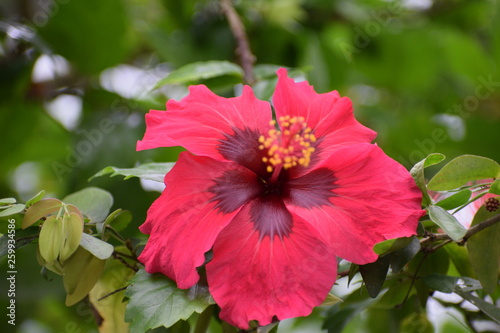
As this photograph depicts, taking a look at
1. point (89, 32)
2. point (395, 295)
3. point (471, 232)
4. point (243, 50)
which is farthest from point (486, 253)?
point (89, 32)

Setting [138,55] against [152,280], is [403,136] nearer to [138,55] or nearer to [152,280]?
[138,55]

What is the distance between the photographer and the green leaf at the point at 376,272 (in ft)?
1.87

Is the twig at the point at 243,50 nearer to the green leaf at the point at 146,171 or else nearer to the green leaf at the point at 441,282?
the green leaf at the point at 146,171

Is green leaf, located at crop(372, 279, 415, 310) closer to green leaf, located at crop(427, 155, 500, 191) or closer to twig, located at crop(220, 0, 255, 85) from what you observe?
green leaf, located at crop(427, 155, 500, 191)

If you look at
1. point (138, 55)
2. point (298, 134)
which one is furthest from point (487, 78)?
point (298, 134)

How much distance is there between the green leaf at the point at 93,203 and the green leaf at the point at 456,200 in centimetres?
37

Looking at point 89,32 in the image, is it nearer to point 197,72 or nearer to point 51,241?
point 197,72

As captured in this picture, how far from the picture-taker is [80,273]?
60 cm

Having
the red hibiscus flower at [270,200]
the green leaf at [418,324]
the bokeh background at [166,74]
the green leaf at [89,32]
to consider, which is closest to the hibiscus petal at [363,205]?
the red hibiscus flower at [270,200]

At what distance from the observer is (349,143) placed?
2.10ft

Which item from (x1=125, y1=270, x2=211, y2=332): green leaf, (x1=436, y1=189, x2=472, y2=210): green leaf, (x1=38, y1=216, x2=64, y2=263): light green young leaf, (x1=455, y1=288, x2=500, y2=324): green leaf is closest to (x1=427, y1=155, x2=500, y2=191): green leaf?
(x1=436, y1=189, x2=472, y2=210): green leaf

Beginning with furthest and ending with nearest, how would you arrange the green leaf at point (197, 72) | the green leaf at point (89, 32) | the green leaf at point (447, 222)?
the green leaf at point (89, 32), the green leaf at point (197, 72), the green leaf at point (447, 222)

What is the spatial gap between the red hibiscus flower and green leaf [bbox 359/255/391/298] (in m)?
0.03

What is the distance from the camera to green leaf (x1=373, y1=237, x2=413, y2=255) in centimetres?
56
